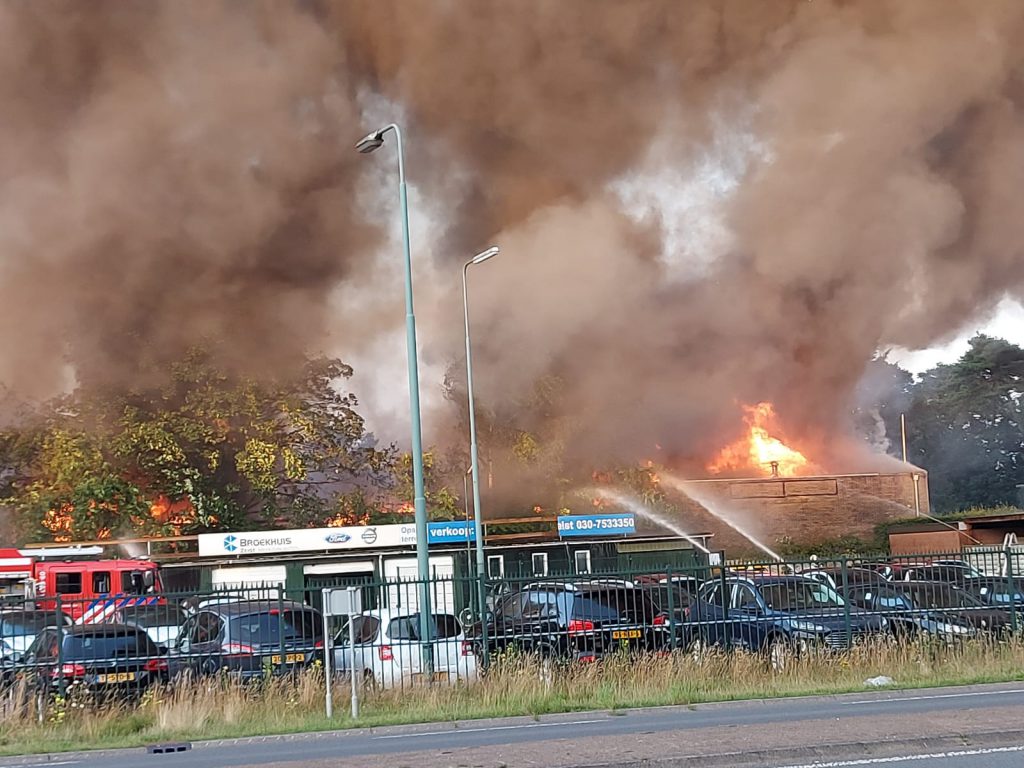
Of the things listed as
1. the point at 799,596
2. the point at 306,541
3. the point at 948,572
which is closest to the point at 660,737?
the point at 799,596

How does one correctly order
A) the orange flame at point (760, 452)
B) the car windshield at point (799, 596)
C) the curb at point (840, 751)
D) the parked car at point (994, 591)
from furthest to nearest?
the orange flame at point (760, 452), the parked car at point (994, 591), the car windshield at point (799, 596), the curb at point (840, 751)

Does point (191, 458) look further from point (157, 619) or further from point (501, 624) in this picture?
point (501, 624)

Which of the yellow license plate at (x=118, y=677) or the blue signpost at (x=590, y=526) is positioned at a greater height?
the blue signpost at (x=590, y=526)

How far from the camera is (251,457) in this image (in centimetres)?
3569

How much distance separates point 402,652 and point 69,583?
13863mm

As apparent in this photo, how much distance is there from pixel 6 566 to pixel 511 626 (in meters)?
15.2

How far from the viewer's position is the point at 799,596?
43.8ft

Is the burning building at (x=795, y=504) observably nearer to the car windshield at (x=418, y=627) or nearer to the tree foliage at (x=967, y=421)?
the tree foliage at (x=967, y=421)

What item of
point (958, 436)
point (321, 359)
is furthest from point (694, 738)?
point (958, 436)

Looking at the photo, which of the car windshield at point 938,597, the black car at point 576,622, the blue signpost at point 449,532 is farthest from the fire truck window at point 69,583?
the car windshield at point 938,597

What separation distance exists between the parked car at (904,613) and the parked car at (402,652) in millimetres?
4895

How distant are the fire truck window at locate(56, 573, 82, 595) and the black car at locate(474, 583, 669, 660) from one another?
554 inches

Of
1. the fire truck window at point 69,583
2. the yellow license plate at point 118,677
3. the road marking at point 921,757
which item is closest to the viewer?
the road marking at point 921,757

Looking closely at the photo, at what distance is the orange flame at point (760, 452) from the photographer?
138 ft
